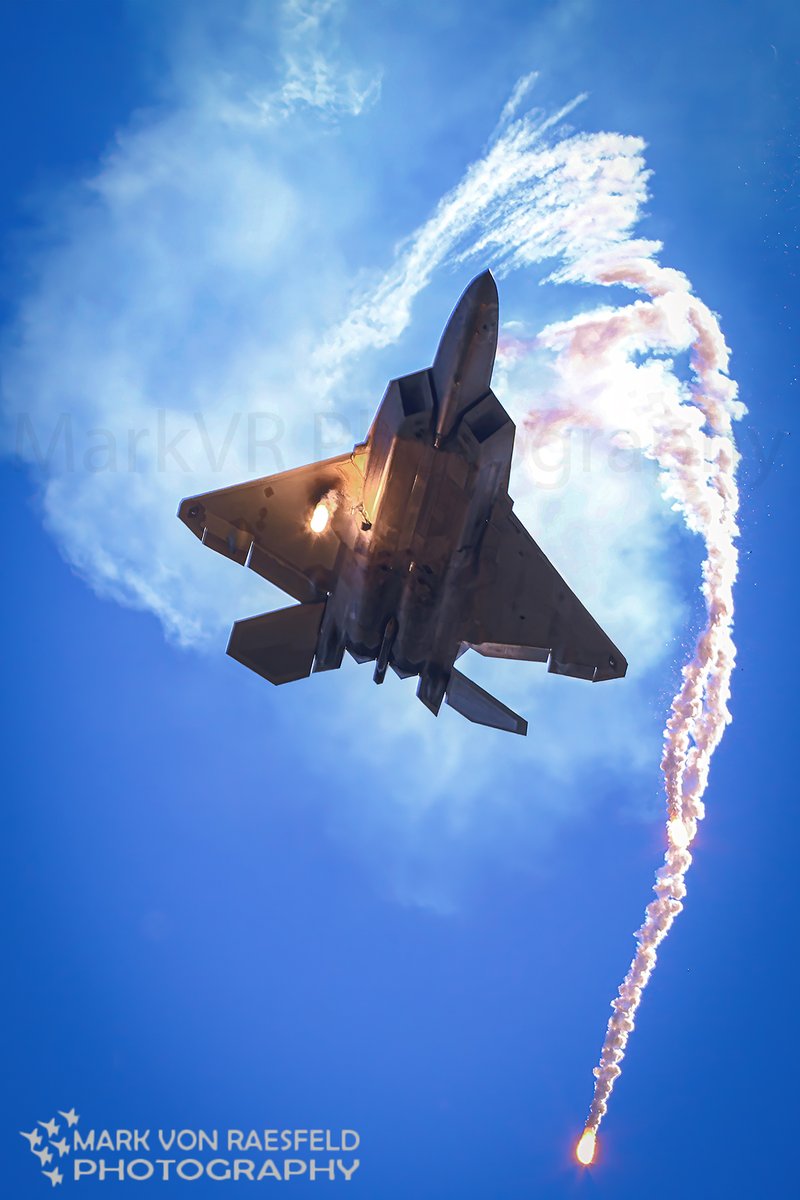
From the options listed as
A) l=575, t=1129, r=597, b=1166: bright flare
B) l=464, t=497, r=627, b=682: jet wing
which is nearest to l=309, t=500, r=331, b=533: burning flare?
l=464, t=497, r=627, b=682: jet wing

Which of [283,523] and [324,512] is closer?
[324,512]

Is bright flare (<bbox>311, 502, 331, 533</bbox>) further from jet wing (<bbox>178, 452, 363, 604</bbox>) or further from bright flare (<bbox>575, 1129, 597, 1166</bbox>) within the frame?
bright flare (<bbox>575, 1129, 597, 1166</bbox>)

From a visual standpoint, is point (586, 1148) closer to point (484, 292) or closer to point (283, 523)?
point (283, 523)

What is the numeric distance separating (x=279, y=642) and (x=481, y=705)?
543cm

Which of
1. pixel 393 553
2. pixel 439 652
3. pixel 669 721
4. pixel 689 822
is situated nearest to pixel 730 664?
pixel 669 721

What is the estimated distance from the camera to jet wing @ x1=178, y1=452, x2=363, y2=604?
2333 cm

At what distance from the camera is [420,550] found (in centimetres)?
2195

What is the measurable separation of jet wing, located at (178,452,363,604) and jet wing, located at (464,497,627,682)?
4117 mm

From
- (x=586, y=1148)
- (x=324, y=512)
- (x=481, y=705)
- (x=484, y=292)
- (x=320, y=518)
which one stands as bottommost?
(x=586, y=1148)

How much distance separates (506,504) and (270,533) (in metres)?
6.05

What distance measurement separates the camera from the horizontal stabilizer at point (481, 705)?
2395 centimetres

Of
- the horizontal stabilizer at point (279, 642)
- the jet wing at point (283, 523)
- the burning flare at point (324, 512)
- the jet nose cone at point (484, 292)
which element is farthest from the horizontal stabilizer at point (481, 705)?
the jet nose cone at point (484, 292)

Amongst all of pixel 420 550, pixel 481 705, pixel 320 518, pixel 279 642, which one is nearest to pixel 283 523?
pixel 320 518

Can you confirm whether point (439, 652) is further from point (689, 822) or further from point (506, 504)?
point (689, 822)
